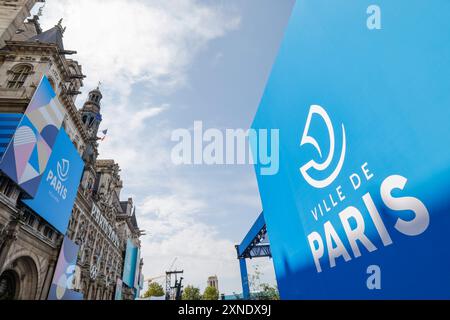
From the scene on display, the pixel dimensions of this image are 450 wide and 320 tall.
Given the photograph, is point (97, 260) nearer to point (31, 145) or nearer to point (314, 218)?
point (31, 145)

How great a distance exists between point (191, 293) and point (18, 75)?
6966cm

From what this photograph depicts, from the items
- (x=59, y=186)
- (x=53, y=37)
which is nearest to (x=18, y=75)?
(x=53, y=37)

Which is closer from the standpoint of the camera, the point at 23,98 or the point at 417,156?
the point at 417,156

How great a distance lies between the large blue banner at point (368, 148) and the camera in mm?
4914

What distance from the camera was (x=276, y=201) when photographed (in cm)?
1388

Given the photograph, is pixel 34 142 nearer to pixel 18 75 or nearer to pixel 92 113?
pixel 18 75

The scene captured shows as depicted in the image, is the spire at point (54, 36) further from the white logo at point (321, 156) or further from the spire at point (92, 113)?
the white logo at point (321, 156)

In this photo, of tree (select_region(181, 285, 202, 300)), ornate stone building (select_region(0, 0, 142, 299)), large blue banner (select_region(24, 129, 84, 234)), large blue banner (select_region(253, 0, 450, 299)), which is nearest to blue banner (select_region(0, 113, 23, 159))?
ornate stone building (select_region(0, 0, 142, 299))

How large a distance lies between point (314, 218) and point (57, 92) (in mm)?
26704

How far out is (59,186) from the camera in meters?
23.7

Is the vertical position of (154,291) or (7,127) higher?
(7,127)

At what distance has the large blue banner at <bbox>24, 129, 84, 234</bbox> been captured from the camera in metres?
21.5

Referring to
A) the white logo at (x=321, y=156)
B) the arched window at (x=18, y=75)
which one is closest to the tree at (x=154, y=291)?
the arched window at (x=18, y=75)
